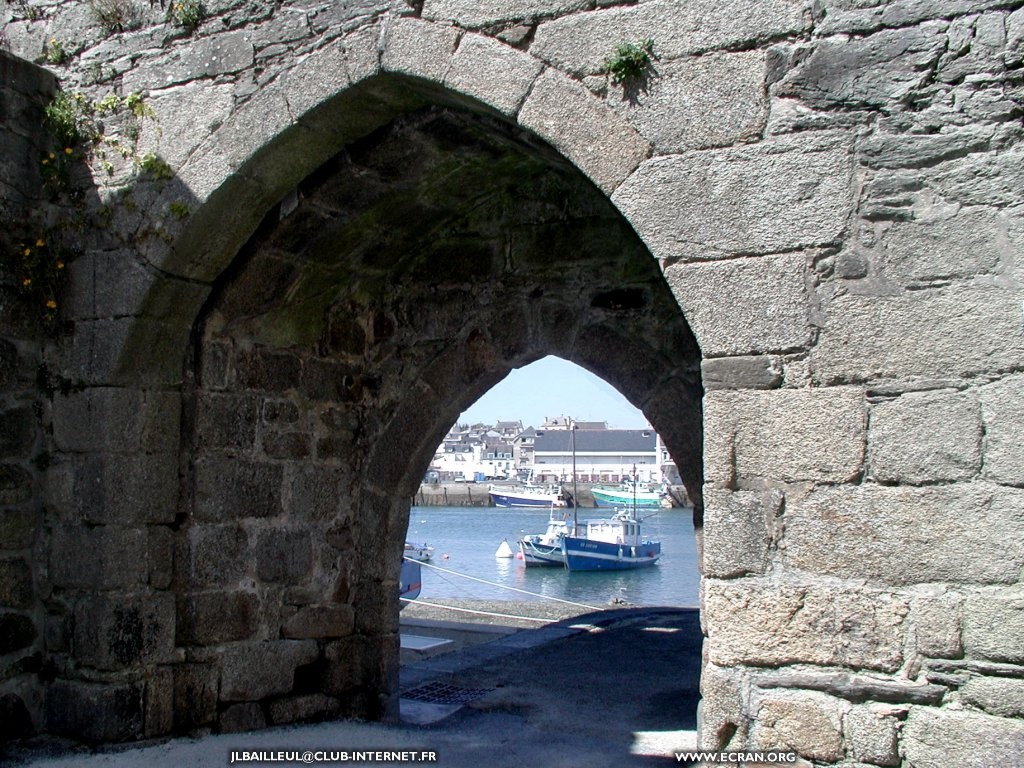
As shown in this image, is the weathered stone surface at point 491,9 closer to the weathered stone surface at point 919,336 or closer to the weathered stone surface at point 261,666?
the weathered stone surface at point 919,336

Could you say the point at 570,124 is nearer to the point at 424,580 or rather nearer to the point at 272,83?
the point at 272,83

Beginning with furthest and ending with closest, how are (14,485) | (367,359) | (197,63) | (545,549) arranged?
(545,549)
(367,359)
(14,485)
(197,63)

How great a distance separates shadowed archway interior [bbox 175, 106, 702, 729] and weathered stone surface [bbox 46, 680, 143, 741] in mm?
250

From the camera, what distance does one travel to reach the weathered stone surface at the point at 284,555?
475 centimetres

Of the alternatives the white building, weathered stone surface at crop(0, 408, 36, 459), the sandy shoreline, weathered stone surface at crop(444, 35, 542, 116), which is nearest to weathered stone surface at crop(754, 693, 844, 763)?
weathered stone surface at crop(444, 35, 542, 116)

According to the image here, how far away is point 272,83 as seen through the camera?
3.89m

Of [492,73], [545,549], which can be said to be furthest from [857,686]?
[545,549]

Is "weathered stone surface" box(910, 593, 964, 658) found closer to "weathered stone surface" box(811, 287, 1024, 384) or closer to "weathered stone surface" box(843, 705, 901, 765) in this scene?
"weathered stone surface" box(843, 705, 901, 765)

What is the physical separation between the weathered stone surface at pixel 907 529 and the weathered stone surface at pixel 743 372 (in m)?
0.32

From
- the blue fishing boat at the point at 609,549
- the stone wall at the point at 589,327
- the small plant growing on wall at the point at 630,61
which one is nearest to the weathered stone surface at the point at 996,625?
the stone wall at the point at 589,327

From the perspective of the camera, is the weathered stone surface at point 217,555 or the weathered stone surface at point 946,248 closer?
the weathered stone surface at point 946,248

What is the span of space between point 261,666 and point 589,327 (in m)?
2.07

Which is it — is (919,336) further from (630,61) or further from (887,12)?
(630,61)

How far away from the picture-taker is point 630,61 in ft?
10.6
